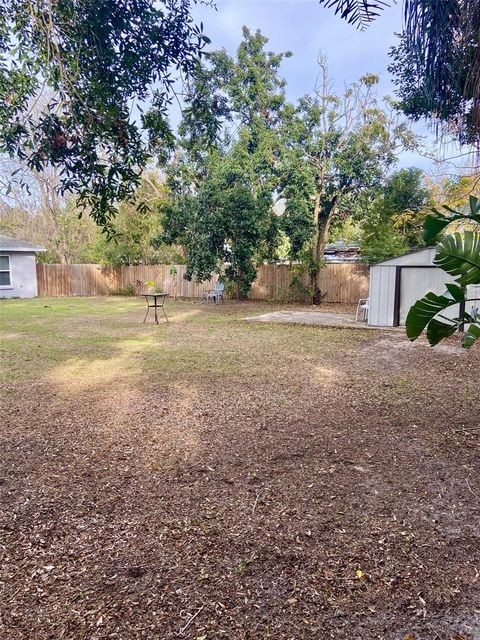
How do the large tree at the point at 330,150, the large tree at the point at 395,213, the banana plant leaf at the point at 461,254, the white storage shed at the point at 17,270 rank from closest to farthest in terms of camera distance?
the banana plant leaf at the point at 461,254 < the large tree at the point at 395,213 < the large tree at the point at 330,150 < the white storage shed at the point at 17,270

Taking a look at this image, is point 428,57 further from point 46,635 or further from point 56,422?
point 56,422

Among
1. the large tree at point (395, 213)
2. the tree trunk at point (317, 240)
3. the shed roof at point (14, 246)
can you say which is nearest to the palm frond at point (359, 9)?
the large tree at point (395, 213)

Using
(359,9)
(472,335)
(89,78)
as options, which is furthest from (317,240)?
(359,9)

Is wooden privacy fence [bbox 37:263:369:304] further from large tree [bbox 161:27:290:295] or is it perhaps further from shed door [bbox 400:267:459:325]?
shed door [bbox 400:267:459:325]

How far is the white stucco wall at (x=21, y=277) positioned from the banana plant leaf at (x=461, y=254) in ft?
62.8

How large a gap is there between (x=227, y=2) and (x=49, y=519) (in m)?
3.70

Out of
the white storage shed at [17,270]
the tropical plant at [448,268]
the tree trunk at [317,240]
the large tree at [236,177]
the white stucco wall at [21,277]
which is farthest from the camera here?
the white stucco wall at [21,277]

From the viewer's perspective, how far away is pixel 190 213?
14.0 meters

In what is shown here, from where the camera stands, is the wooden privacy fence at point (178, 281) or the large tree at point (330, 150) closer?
the large tree at point (330, 150)

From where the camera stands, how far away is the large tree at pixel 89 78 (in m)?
2.54

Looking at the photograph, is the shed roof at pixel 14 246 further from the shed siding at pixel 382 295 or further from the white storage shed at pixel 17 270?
the shed siding at pixel 382 295

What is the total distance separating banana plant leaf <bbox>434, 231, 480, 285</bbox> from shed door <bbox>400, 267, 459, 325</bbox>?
715 cm

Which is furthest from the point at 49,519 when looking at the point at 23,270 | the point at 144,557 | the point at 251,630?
the point at 23,270

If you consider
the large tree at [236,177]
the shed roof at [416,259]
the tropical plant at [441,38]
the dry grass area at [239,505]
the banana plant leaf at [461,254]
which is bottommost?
the dry grass area at [239,505]
